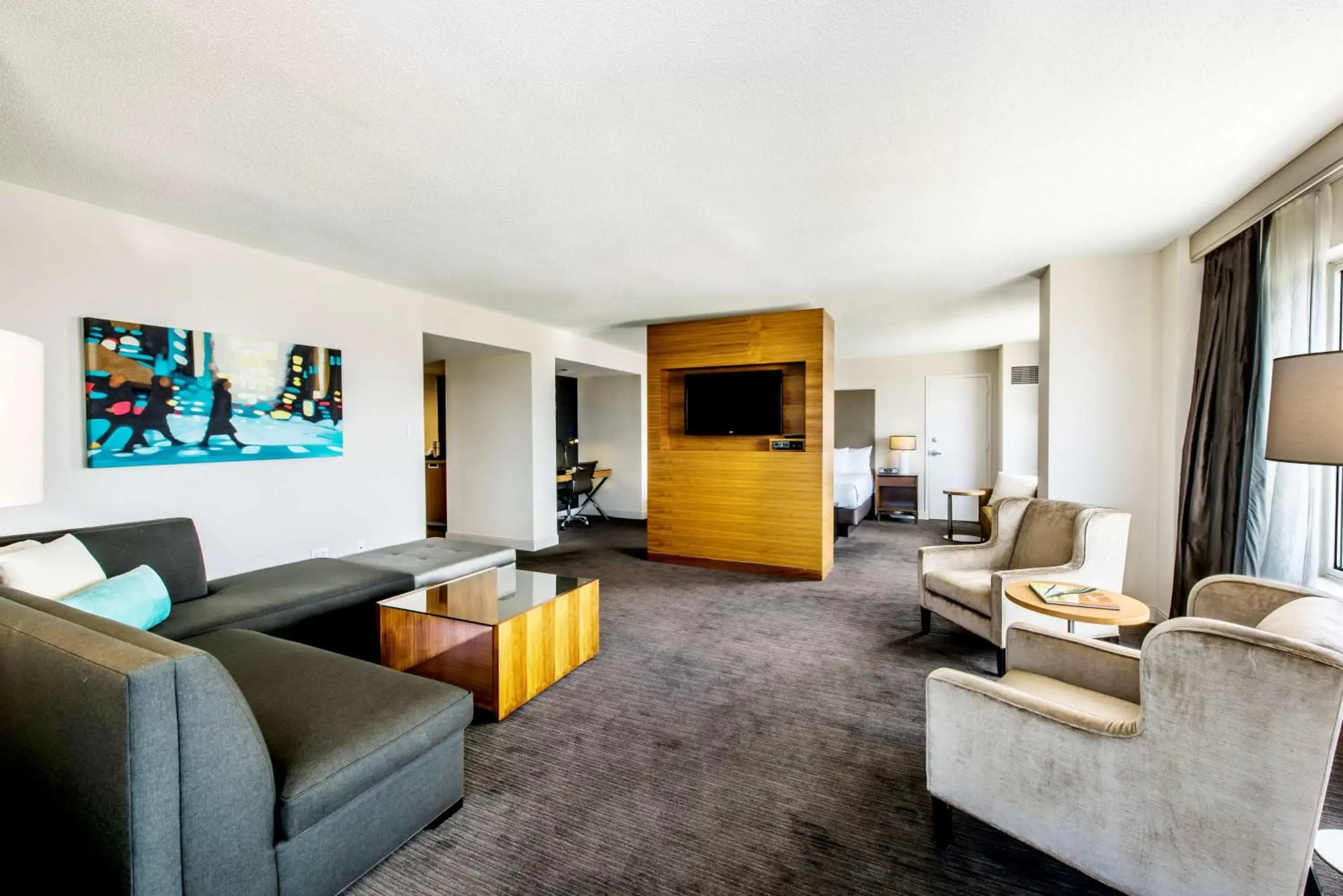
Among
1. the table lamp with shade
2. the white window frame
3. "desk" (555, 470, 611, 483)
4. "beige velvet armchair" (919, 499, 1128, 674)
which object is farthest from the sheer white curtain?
"desk" (555, 470, 611, 483)

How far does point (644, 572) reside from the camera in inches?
195

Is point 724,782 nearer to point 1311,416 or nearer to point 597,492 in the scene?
point 1311,416

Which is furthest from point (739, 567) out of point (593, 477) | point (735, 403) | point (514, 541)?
point (593, 477)

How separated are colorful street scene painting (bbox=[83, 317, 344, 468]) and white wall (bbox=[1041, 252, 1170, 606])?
5.18 m

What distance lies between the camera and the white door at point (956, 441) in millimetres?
7559

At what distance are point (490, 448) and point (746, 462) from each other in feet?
9.67

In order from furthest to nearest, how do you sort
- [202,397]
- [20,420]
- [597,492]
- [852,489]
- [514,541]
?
[597,492] → [852,489] → [514,541] → [202,397] → [20,420]

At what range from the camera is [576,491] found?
759cm

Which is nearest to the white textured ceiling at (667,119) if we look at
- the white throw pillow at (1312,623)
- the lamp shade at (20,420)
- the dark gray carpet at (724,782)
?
the lamp shade at (20,420)

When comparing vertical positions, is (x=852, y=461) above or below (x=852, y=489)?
above

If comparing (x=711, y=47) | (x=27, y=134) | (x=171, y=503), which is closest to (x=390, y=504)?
(x=171, y=503)

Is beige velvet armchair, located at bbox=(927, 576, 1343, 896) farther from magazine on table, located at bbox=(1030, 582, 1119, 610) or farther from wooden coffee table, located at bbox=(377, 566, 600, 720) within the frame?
wooden coffee table, located at bbox=(377, 566, 600, 720)

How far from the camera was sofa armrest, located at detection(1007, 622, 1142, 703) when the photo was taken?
5.65ft

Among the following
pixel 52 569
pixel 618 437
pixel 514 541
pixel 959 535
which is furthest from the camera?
pixel 618 437
